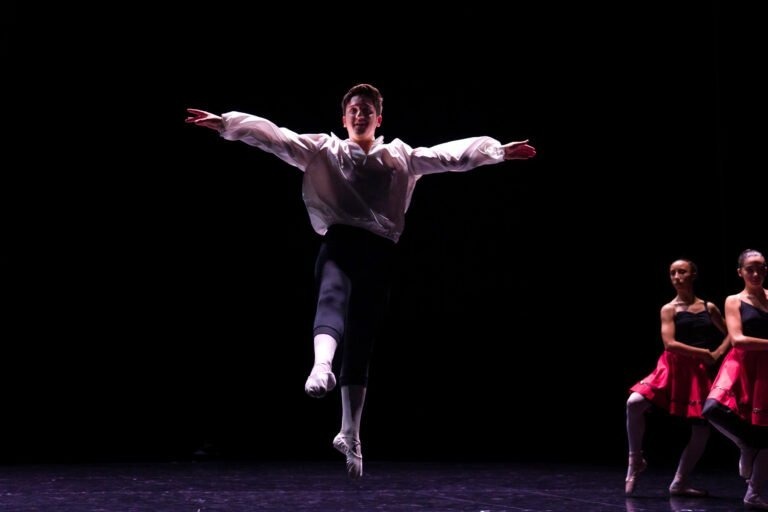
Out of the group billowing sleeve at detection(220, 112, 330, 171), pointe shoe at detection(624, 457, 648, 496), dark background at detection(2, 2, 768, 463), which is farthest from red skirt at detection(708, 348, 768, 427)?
dark background at detection(2, 2, 768, 463)

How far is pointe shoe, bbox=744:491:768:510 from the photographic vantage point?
13.5 feet

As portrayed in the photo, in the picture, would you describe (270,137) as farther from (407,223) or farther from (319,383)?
(407,223)

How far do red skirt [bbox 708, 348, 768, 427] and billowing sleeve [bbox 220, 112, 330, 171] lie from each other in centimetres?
218

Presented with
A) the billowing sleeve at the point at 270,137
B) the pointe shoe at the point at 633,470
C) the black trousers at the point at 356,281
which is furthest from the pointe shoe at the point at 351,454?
the pointe shoe at the point at 633,470

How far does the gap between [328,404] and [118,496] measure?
2363 millimetres

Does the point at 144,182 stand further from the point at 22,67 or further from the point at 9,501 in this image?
the point at 9,501

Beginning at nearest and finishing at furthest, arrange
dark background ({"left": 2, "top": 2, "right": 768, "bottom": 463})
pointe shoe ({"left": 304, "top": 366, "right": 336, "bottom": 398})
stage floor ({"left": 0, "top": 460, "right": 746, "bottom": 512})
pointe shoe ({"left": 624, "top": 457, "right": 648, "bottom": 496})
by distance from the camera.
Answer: pointe shoe ({"left": 304, "top": 366, "right": 336, "bottom": 398}) → stage floor ({"left": 0, "top": 460, "right": 746, "bottom": 512}) → pointe shoe ({"left": 624, "top": 457, "right": 648, "bottom": 496}) → dark background ({"left": 2, "top": 2, "right": 768, "bottom": 463})

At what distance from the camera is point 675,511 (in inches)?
160

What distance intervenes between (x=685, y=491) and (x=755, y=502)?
0.50m

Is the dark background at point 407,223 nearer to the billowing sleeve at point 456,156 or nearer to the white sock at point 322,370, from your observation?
the billowing sleeve at point 456,156

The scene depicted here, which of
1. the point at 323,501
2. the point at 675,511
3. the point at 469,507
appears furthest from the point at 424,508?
the point at 675,511

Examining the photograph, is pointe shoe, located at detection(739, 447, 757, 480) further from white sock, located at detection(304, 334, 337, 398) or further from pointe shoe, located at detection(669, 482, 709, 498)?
white sock, located at detection(304, 334, 337, 398)

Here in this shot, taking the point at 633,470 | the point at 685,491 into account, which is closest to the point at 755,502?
the point at 685,491

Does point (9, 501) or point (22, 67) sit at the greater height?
point (22, 67)
